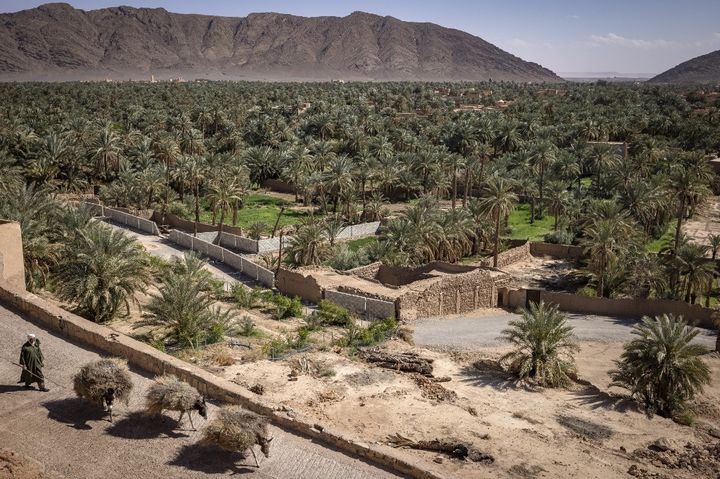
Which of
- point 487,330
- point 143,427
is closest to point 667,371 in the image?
point 487,330

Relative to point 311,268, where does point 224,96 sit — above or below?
above

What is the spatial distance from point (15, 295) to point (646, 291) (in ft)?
86.5

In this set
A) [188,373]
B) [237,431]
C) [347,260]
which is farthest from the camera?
[347,260]

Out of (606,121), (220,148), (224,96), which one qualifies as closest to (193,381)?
(220,148)

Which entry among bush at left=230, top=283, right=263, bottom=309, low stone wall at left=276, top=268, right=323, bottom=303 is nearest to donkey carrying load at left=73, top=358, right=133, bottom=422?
bush at left=230, top=283, right=263, bottom=309

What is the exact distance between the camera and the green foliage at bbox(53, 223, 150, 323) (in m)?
20.8

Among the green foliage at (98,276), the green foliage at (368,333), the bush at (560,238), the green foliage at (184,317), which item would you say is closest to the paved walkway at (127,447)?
the green foliage at (184,317)

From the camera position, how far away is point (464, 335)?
25859 mm

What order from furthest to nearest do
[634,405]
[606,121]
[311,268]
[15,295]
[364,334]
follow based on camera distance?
1. [606,121]
2. [311,268]
3. [364,334]
4. [634,405]
5. [15,295]

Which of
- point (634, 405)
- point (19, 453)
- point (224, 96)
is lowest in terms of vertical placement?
point (634, 405)

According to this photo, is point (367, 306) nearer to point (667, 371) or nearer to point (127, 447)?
point (667, 371)

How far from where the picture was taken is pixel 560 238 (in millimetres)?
41594

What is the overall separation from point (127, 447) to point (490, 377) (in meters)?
12.1

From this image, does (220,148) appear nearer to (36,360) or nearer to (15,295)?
(15,295)
